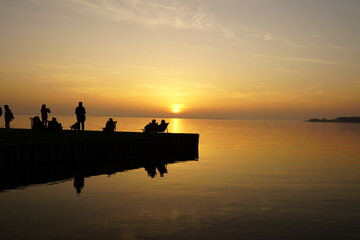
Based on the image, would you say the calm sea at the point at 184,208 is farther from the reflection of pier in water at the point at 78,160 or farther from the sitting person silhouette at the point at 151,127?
the sitting person silhouette at the point at 151,127

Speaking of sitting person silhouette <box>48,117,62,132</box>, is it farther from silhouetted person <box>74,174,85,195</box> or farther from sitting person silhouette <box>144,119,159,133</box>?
silhouetted person <box>74,174,85,195</box>

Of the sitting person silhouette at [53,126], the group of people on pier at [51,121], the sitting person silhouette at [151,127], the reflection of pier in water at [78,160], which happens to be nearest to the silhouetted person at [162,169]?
the reflection of pier in water at [78,160]

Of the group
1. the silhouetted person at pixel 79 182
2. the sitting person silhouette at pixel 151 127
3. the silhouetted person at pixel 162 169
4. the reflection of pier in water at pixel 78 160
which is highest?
the sitting person silhouette at pixel 151 127

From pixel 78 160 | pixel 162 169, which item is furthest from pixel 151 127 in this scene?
pixel 78 160

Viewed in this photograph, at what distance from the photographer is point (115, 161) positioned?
2891 centimetres

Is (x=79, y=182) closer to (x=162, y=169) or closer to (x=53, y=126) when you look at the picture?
(x=162, y=169)

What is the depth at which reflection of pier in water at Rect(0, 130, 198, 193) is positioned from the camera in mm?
Result: 20469

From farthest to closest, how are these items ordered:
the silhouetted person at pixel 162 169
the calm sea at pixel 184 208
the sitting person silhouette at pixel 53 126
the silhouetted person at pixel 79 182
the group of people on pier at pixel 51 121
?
1. the sitting person silhouette at pixel 53 126
2. the group of people on pier at pixel 51 121
3. the silhouetted person at pixel 162 169
4. the silhouetted person at pixel 79 182
5. the calm sea at pixel 184 208

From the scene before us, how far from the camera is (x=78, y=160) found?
2578 cm

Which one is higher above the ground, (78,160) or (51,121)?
(51,121)

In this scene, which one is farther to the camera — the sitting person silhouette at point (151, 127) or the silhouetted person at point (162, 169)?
the sitting person silhouette at point (151, 127)

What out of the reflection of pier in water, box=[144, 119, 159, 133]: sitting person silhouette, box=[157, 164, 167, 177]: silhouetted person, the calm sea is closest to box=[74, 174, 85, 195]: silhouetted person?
the reflection of pier in water

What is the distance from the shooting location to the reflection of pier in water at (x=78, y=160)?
67.2 ft

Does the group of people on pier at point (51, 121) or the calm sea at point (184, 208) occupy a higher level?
the group of people on pier at point (51, 121)
